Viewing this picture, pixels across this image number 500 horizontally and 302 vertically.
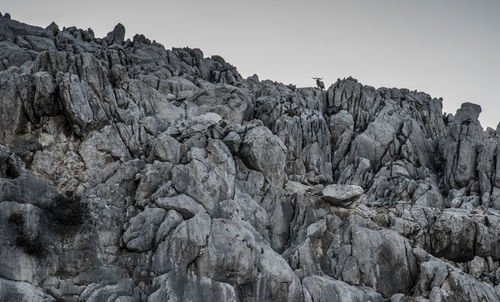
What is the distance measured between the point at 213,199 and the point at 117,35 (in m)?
73.3

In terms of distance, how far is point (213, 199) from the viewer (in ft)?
155

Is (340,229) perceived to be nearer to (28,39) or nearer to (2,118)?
(2,118)

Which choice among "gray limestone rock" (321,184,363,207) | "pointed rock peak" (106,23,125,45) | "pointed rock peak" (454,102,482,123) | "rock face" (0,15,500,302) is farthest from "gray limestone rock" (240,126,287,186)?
"pointed rock peak" (106,23,125,45)

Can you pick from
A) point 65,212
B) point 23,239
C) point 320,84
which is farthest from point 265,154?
point 320,84

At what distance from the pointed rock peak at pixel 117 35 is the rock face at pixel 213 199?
2939 centimetres

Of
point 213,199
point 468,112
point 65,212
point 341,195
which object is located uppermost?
point 468,112

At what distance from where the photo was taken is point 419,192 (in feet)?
209

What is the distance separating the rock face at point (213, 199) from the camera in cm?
Result: 4056

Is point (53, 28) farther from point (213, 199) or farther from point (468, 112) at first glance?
point (468, 112)

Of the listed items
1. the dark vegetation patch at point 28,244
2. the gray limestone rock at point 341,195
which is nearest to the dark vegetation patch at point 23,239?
the dark vegetation patch at point 28,244

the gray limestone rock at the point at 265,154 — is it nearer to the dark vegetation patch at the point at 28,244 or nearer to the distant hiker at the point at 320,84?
the dark vegetation patch at the point at 28,244

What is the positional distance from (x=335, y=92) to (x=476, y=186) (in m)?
33.5

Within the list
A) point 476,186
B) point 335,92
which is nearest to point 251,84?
point 335,92

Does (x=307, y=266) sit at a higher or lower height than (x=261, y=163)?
lower
